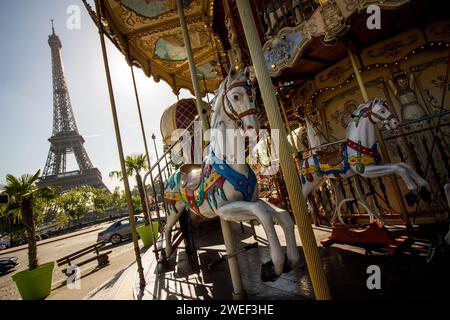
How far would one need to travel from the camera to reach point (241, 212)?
226 centimetres

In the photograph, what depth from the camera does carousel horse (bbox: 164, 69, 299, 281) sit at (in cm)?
198

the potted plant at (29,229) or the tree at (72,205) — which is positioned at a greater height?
the tree at (72,205)

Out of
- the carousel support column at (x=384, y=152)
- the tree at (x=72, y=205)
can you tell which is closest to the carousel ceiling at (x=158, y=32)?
the carousel support column at (x=384, y=152)

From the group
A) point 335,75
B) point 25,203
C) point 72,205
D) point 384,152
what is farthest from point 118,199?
point 384,152

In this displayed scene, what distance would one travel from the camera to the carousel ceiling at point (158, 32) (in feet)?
16.1

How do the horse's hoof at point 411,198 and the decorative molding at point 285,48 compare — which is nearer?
the horse's hoof at point 411,198

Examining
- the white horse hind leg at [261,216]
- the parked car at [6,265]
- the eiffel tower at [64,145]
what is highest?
the eiffel tower at [64,145]

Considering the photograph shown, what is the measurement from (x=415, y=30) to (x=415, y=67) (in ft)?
2.73

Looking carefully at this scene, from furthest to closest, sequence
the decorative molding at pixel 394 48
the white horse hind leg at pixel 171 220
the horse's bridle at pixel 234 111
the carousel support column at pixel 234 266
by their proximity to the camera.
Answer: the decorative molding at pixel 394 48
the white horse hind leg at pixel 171 220
the carousel support column at pixel 234 266
the horse's bridle at pixel 234 111

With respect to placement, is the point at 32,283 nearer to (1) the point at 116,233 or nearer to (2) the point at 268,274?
(2) the point at 268,274

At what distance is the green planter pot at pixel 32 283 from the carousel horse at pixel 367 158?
25.4 ft

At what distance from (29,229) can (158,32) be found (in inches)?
261

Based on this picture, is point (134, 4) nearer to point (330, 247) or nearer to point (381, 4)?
point (381, 4)

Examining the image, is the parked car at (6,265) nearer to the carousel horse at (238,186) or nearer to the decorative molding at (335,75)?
the carousel horse at (238,186)
